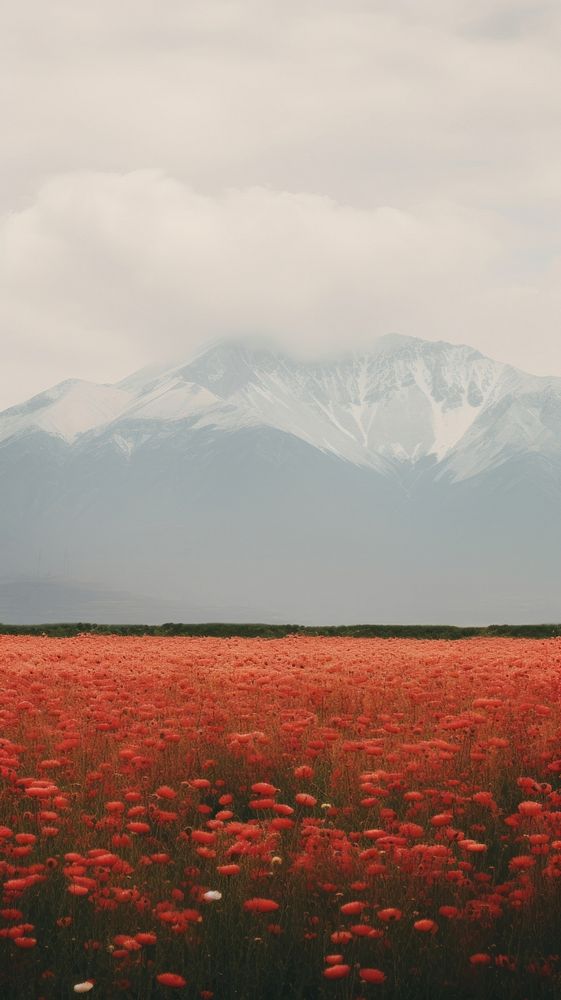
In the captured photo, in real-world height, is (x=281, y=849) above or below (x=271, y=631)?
below

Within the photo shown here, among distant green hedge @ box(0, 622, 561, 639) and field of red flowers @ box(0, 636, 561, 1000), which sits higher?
distant green hedge @ box(0, 622, 561, 639)

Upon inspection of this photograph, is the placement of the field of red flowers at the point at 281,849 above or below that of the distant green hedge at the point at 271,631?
below

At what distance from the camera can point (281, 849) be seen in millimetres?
7957

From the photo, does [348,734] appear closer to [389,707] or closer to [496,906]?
[389,707]

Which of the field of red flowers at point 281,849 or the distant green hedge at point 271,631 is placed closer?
the field of red flowers at point 281,849

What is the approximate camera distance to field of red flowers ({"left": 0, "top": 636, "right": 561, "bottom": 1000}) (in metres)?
6.30

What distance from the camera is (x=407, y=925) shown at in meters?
6.71

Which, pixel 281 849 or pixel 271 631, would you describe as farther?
pixel 271 631

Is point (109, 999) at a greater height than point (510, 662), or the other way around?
point (510, 662)

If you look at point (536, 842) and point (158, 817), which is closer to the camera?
point (536, 842)

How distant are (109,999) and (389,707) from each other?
25.2ft

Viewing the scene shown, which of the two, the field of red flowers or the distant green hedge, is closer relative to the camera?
the field of red flowers

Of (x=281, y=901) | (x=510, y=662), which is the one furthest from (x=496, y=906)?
(x=510, y=662)

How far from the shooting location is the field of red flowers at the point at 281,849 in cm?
630
